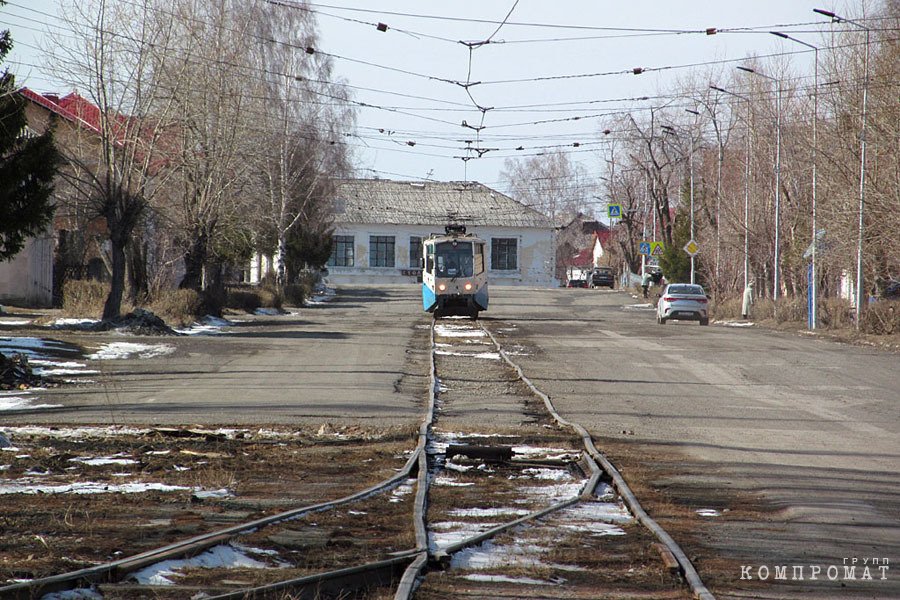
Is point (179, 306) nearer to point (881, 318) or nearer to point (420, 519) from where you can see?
point (881, 318)

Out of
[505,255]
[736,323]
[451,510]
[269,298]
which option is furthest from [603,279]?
[451,510]

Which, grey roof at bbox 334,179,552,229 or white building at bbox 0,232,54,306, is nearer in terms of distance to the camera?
white building at bbox 0,232,54,306

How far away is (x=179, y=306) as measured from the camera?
34.1 metres

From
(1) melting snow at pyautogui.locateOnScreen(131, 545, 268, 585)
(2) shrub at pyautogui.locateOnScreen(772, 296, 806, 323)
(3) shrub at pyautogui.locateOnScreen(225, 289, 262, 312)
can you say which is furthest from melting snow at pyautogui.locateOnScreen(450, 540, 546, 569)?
(3) shrub at pyautogui.locateOnScreen(225, 289, 262, 312)

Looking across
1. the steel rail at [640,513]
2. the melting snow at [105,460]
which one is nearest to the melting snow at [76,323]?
the steel rail at [640,513]

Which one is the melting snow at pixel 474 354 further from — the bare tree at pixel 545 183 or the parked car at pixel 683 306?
the bare tree at pixel 545 183

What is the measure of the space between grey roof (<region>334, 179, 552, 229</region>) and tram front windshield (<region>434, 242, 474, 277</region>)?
56795mm

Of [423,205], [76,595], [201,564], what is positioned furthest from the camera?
[423,205]

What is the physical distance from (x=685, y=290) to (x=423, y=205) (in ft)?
201

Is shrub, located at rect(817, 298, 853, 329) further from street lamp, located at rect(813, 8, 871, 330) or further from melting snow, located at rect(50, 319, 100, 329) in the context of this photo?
melting snow, located at rect(50, 319, 100, 329)

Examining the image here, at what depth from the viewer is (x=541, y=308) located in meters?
54.1

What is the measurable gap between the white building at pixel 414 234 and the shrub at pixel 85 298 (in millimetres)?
64328

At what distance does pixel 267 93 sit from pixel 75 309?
2083 cm

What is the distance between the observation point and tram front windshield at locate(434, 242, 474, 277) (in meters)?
40.5
